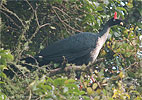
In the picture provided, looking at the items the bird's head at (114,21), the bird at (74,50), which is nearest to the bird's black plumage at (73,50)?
the bird at (74,50)

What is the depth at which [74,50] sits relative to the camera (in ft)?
13.4

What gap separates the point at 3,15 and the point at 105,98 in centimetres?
176

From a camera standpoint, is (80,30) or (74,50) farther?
(80,30)

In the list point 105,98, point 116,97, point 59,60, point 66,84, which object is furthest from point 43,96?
point 59,60

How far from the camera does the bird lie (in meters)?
4.02

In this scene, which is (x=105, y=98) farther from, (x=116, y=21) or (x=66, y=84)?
(x=116, y=21)

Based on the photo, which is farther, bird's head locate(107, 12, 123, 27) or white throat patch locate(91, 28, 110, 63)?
bird's head locate(107, 12, 123, 27)

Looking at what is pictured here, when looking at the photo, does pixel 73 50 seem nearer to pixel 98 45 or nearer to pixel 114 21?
pixel 98 45

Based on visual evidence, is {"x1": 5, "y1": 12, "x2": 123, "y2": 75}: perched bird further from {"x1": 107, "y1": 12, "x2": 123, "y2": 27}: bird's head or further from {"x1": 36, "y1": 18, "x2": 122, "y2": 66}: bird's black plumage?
{"x1": 107, "y1": 12, "x2": 123, "y2": 27}: bird's head

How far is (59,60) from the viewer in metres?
4.01

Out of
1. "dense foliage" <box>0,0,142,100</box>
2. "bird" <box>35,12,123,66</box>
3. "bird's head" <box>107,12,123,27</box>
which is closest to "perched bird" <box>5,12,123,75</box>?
"bird" <box>35,12,123,66</box>

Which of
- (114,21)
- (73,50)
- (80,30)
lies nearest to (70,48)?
(73,50)

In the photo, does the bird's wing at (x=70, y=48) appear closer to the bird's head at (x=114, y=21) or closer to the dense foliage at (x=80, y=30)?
the dense foliage at (x=80, y=30)

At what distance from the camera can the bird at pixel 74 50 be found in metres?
4.02
